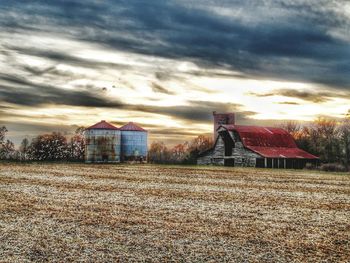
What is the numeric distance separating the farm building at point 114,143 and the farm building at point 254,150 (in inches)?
408

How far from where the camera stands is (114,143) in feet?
227

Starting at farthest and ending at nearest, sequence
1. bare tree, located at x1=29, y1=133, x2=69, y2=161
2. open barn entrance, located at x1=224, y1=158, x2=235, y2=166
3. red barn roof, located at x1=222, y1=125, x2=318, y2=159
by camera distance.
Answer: bare tree, located at x1=29, y1=133, x2=69, y2=161 < open barn entrance, located at x1=224, y1=158, x2=235, y2=166 < red barn roof, located at x1=222, y1=125, x2=318, y2=159

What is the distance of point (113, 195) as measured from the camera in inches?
822

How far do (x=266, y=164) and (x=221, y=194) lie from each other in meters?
39.8

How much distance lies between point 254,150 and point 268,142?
6.31 metres

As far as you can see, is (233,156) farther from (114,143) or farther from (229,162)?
(114,143)

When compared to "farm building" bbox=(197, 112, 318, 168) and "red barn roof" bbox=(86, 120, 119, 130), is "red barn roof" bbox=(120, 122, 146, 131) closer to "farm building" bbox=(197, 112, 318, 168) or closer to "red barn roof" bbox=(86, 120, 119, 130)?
"red barn roof" bbox=(86, 120, 119, 130)

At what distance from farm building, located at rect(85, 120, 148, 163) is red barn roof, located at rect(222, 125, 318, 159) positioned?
14872 mm

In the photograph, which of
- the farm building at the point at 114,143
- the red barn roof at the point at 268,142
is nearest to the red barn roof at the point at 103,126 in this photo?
the farm building at the point at 114,143

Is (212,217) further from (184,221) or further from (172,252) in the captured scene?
(172,252)

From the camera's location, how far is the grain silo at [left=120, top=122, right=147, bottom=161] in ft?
234

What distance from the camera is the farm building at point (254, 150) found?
200 feet

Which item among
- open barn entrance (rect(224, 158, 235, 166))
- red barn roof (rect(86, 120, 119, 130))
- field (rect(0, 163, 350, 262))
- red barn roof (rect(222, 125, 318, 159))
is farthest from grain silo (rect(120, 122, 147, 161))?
field (rect(0, 163, 350, 262))

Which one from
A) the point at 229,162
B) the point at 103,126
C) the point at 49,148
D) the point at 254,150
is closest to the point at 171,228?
the point at 254,150
